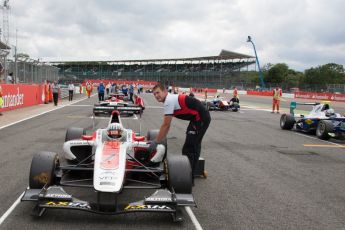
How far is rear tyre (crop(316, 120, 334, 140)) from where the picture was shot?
13312mm

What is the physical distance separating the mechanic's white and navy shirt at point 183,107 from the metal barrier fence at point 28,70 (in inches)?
711

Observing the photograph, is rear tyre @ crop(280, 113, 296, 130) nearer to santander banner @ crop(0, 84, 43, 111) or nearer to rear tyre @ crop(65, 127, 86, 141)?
rear tyre @ crop(65, 127, 86, 141)

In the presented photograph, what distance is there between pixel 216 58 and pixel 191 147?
91191 millimetres

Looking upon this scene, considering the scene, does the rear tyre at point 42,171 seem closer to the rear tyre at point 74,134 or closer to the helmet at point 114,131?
the helmet at point 114,131

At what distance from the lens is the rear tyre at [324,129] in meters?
13.3

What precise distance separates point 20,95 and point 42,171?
18.2 meters

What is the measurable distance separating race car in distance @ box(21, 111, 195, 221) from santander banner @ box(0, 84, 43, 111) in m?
14.1

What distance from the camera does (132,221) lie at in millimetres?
4922

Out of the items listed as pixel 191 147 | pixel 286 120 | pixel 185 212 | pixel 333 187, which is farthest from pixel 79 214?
pixel 286 120

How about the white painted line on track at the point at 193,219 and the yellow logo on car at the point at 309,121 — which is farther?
the yellow logo on car at the point at 309,121

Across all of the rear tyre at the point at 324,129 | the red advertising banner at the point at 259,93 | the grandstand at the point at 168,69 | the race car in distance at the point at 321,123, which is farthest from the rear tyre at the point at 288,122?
the grandstand at the point at 168,69

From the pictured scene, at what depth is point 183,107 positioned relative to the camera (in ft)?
21.1

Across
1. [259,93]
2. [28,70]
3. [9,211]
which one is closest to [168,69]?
[259,93]

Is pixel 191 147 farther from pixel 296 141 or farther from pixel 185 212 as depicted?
pixel 296 141
